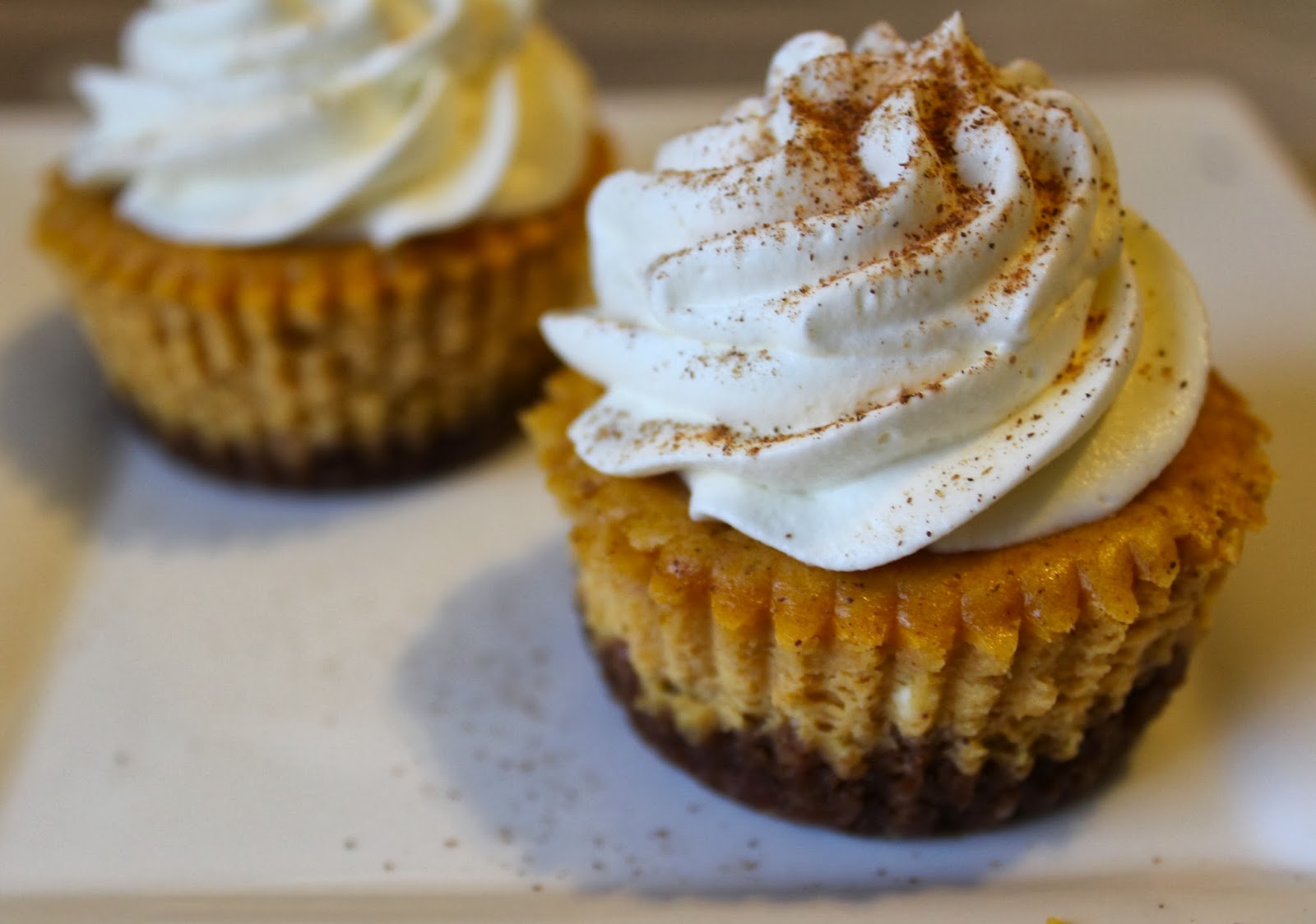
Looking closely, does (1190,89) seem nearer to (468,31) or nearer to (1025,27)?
(468,31)

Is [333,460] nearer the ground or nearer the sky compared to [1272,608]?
Result: nearer the ground

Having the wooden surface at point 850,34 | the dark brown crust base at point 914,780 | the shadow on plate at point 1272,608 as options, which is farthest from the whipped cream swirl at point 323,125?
the wooden surface at point 850,34

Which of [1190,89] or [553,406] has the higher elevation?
[1190,89]

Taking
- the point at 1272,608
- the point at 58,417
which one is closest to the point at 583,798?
the point at 1272,608

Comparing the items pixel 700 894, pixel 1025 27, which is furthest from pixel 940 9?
pixel 700 894

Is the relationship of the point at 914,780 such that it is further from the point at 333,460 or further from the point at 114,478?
the point at 114,478

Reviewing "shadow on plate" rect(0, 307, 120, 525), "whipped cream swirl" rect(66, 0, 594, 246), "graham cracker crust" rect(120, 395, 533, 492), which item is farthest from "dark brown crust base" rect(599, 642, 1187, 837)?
"shadow on plate" rect(0, 307, 120, 525)
